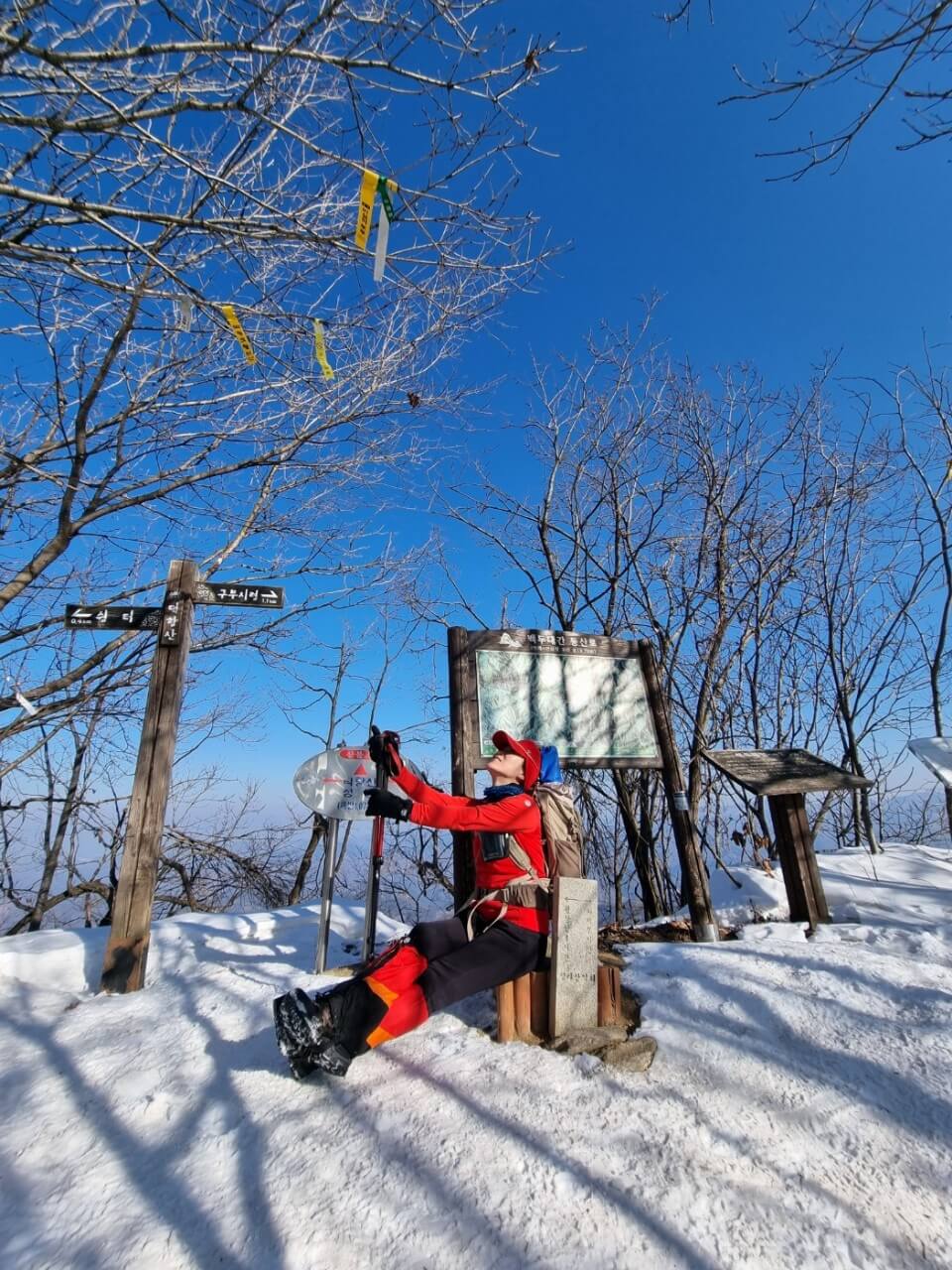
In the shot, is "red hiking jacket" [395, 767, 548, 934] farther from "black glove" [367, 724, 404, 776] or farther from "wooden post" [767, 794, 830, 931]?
"wooden post" [767, 794, 830, 931]

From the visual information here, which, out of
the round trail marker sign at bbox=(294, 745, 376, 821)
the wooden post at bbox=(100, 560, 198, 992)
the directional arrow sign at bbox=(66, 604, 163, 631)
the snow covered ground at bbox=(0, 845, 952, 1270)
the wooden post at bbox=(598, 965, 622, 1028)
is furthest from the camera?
the directional arrow sign at bbox=(66, 604, 163, 631)

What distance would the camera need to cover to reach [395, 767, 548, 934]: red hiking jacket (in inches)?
Result: 106

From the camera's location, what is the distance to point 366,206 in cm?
268

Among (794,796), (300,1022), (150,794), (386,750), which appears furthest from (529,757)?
(794,796)

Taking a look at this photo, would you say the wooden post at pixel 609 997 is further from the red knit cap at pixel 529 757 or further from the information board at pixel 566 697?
the information board at pixel 566 697

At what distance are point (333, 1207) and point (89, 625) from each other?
12.5 ft

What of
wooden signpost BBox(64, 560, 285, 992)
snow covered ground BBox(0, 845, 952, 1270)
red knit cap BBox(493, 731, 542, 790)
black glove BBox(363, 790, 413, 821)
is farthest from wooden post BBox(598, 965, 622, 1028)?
wooden signpost BBox(64, 560, 285, 992)

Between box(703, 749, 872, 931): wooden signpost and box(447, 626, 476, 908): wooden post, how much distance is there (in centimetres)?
196

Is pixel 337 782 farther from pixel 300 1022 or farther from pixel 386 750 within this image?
pixel 300 1022

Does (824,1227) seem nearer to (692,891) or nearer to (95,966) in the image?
(692,891)

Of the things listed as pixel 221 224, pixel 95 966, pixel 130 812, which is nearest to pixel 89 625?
pixel 130 812

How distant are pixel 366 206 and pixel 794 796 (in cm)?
479

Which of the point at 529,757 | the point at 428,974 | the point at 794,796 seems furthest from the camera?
the point at 794,796

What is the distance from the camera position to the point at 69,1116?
6.94 feet
